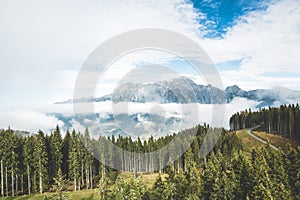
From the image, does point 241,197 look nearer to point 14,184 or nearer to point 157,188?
point 157,188

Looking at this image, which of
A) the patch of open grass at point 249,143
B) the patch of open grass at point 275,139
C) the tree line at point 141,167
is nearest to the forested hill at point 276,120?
the patch of open grass at point 275,139

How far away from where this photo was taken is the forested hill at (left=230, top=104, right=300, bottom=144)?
5207 inches

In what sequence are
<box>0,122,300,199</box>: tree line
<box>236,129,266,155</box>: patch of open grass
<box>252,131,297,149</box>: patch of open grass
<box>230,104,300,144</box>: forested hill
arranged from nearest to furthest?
1. <box>0,122,300,199</box>: tree line
2. <box>236,129,266,155</box>: patch of open grass
3. <box>252,131,297,149</box>: patch of open grass
4. <box>230,104,300,144</box>: forested hill

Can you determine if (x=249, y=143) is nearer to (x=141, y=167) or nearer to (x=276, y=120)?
(x=276, y=120)

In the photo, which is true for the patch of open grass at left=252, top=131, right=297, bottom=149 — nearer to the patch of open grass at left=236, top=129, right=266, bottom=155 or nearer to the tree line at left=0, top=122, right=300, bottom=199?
the patch of open grass at left=236, top=129, right=266, bottom=155

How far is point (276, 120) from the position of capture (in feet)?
492

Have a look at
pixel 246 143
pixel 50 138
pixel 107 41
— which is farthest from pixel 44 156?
pixel 246 143

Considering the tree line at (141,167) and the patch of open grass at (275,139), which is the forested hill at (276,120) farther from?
the tree line at (141,167)

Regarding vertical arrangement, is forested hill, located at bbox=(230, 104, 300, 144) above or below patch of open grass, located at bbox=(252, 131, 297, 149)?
above

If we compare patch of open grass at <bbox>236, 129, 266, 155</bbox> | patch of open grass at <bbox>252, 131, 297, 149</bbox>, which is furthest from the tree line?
patch of open grass at <bbox>252, 131, 297, 149</bbox>

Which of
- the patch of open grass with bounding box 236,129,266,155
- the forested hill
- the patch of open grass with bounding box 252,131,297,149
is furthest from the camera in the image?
the forested hill

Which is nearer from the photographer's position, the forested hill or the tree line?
the tree line

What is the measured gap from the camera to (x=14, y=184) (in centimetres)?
7994

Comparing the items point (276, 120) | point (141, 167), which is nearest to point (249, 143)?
point (276, 120)
